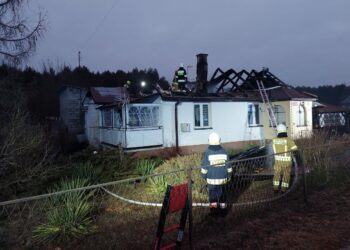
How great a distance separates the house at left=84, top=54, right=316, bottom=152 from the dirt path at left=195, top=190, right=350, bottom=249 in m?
8.32

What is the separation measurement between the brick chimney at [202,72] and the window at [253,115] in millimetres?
3241

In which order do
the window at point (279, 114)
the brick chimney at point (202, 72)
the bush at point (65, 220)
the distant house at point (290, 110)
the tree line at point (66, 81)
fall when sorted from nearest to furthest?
the bush at point (65, 220) < the distant house at point (290, 110) < the window at point (279, 114) < the brick chimney at point (202, 72) < the tree line at point (66, 81)

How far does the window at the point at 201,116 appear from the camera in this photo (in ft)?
64.9

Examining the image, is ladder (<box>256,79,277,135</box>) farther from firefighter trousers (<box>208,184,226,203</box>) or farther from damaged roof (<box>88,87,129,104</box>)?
firefighter trousers (<box>208,184,226,203</box>)

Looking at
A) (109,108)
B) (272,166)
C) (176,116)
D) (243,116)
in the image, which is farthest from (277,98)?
(272,166)

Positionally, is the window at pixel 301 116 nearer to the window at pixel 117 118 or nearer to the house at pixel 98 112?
the house at pixel 98 112

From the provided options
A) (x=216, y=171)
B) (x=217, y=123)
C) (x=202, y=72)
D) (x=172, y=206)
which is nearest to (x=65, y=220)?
(x=172, y=206)

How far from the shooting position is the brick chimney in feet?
79.7

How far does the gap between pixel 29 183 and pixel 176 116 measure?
1068 cm

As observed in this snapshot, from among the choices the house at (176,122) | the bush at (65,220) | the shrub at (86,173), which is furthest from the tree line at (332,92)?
the bush at (65,220)

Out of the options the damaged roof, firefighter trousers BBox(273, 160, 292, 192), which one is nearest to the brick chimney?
the damaged roof

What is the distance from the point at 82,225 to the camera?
6.42m

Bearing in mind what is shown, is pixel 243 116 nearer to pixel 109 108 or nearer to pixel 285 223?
pixel 109 108

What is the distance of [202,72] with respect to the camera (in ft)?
81.2
